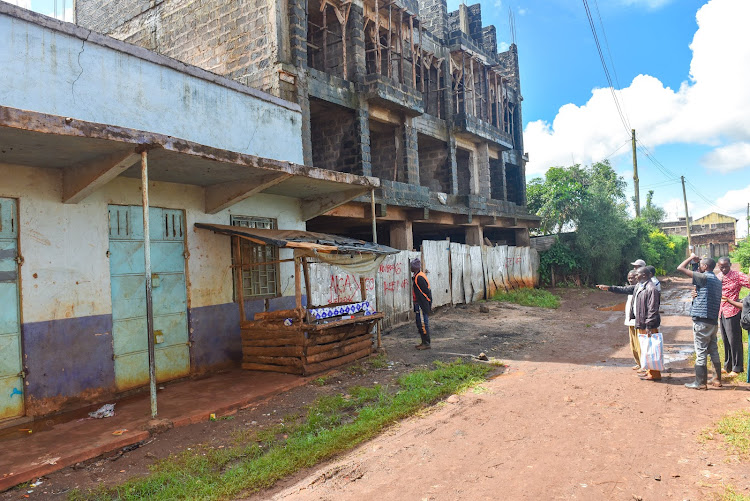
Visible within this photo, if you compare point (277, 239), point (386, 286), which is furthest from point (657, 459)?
point (386, 286)

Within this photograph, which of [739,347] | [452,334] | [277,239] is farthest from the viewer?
[452,334]

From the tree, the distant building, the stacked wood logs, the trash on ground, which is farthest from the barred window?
the distant building

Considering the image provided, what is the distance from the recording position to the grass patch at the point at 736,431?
4332mm

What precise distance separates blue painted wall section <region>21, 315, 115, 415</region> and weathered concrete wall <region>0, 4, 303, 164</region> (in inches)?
116

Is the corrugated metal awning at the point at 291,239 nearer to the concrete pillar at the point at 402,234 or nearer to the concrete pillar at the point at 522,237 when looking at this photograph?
the concrete pillar at the point at 402,234

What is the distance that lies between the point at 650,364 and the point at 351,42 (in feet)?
37.6

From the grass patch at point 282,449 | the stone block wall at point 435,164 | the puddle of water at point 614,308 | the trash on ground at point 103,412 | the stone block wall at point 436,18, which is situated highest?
the stone block wall at point 436,18

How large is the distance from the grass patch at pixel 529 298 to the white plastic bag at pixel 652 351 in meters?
10.4

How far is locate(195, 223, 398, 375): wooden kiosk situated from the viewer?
757cm

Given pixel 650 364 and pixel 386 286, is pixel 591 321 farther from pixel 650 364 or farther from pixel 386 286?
pixel 650 364

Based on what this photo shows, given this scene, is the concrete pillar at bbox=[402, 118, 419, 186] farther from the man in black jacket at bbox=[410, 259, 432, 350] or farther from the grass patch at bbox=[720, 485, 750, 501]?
the grass patch at bbox=[720, 485, 750, 501]

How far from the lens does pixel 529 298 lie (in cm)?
1817

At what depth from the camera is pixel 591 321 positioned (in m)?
13.7

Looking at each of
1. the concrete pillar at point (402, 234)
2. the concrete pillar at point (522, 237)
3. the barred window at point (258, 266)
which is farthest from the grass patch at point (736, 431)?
the concrete pillar at point (522, 237)
